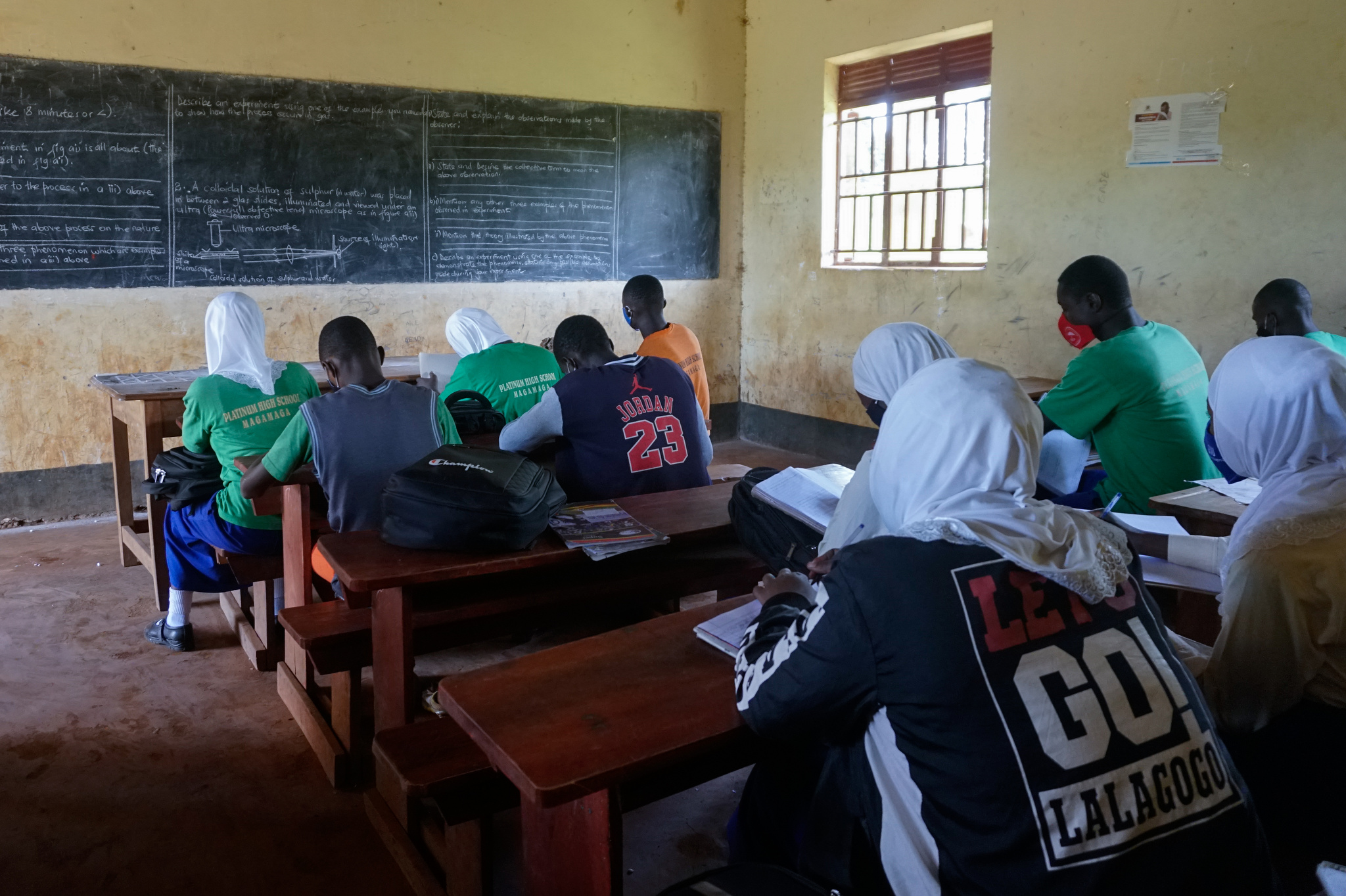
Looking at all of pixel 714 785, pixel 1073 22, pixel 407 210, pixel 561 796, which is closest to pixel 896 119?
pixel 1073 22

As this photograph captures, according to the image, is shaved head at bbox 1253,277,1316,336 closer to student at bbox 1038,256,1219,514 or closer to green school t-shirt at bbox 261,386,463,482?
student at bbox 1038,256,1219,514

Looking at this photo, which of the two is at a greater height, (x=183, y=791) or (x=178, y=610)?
(x=178, y=610)

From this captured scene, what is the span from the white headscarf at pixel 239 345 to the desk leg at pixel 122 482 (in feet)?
3.90

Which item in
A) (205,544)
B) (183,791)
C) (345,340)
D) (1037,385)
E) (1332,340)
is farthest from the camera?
(1037,385)

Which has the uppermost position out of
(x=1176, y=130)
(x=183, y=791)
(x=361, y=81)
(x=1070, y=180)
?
(x=361, y=81)

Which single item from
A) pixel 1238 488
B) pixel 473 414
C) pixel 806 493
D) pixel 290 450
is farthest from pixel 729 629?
pixel 473 414

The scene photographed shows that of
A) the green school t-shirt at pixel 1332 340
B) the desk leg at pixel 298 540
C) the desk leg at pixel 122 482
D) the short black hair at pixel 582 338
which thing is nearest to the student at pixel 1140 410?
the green school t-shirt at pixel 1332 340

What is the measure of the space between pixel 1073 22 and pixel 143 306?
15.0 feet

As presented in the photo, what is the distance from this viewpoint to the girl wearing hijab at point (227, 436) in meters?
2.90

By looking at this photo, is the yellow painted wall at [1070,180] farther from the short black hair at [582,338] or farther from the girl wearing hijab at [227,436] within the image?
the girl wearing hijab at [227,436]

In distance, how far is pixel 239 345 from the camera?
3.06 metres

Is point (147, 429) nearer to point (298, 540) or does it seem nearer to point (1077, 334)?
point (298, 540)

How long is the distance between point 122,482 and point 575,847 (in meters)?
3.40

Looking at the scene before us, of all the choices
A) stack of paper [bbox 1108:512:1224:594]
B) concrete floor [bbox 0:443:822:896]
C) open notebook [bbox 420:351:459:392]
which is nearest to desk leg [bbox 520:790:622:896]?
concrete floor [bbox 0:443:822:896]
